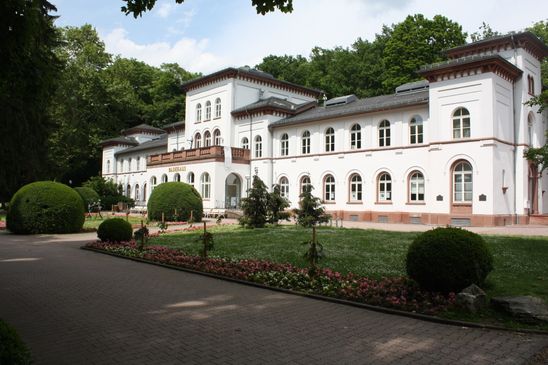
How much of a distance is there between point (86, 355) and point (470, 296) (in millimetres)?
5904

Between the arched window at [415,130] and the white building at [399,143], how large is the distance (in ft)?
0.23

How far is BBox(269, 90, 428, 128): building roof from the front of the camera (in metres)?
31.2

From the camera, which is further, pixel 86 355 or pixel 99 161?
pixel 99 161

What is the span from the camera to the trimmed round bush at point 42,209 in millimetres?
22156

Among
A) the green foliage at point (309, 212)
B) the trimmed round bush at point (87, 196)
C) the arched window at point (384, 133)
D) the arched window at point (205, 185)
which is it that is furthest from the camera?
the trimmed round bush at point (87, 196)

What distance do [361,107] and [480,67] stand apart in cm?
925

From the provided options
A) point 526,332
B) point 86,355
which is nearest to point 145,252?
point 86,355

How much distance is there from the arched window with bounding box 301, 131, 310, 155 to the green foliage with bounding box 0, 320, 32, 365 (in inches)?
1368

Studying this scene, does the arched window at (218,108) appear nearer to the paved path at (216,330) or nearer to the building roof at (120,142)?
the building roof at (120,142)

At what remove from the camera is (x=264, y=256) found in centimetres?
1385

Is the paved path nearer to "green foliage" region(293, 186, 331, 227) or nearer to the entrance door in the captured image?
"green foliage" region(293, 186, 331, 227)

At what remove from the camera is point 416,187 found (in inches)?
1204

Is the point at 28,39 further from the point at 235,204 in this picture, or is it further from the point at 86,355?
the point at 235,204

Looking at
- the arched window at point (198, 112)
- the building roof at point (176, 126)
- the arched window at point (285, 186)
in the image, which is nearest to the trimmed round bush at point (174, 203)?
the arched window at point (285, 186)
